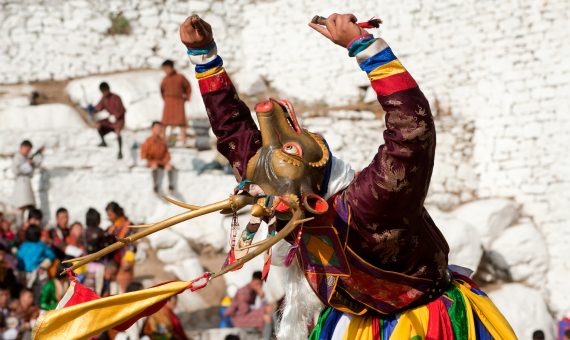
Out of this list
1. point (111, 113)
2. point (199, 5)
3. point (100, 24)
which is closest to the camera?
point (111, 113)

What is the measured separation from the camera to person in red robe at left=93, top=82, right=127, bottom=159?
1375 cm

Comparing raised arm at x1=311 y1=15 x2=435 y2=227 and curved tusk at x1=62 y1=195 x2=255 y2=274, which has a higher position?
raised arm at x1=311 y1=15 x2=435 y2=227

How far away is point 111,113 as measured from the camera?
13.8 metres

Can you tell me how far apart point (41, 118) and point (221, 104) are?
35.3ft

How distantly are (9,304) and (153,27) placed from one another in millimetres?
7779

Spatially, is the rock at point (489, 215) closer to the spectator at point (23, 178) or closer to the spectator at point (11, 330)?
the spectator at point (23, 178)

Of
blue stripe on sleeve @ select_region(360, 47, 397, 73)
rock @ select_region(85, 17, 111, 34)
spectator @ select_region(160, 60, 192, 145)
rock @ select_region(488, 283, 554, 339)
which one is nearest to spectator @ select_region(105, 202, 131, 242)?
spectator @ select_region(160, 60, 192, 145)

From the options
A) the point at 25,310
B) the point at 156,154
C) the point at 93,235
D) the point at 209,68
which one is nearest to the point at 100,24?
the point at 156,154

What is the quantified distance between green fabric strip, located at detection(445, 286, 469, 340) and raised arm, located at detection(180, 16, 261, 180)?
0.98 meters

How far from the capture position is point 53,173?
45.0 feet

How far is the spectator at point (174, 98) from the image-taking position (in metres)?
13.8

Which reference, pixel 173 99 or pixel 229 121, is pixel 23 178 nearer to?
Result: pixel 173 99

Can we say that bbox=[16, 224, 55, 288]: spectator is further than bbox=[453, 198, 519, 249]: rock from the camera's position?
No

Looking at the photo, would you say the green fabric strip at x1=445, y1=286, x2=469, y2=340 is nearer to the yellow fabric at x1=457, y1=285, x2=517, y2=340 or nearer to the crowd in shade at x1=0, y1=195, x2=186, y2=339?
the yellow fabric at x1=457, y1=285, x2=517, y2=340
